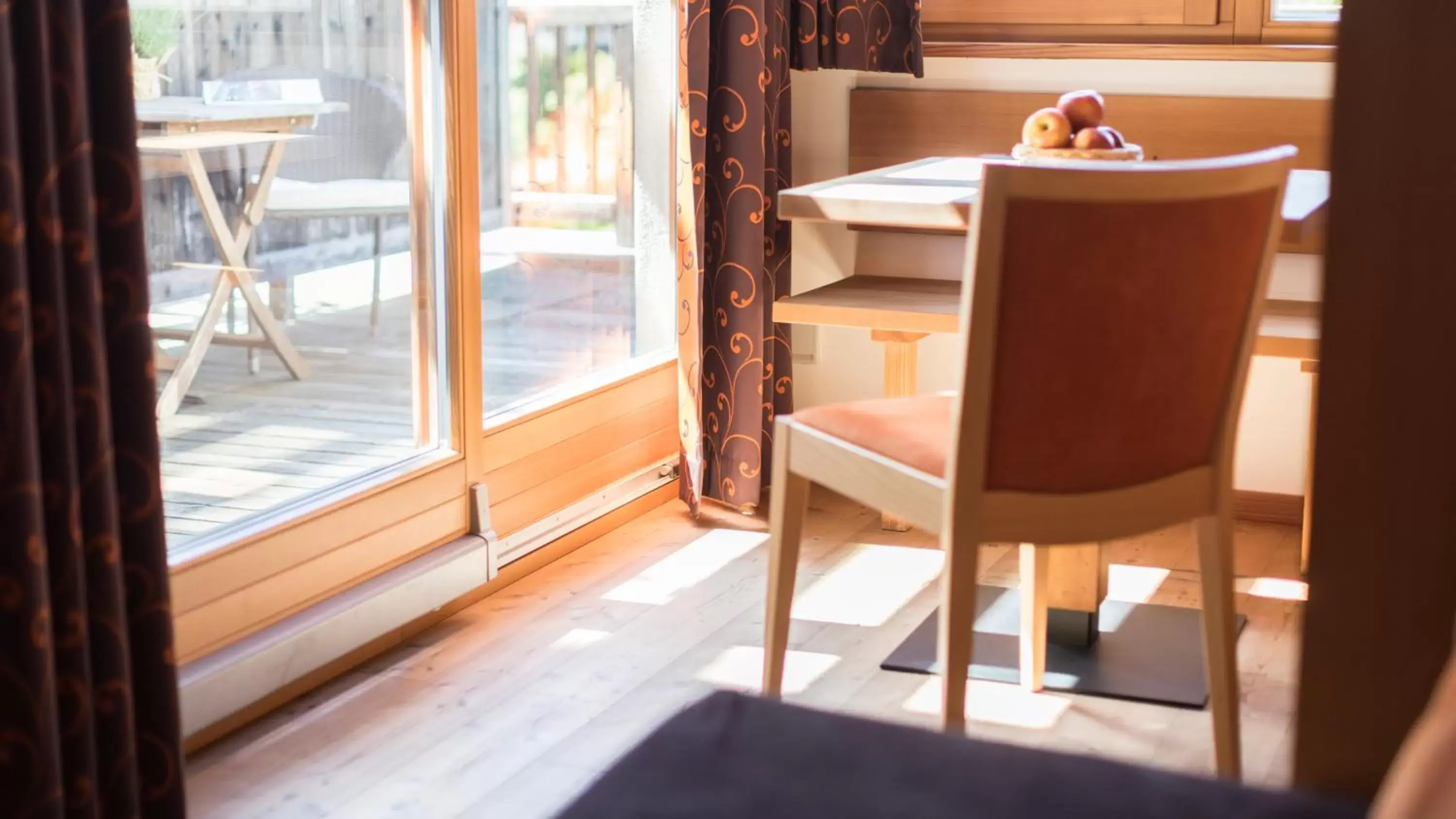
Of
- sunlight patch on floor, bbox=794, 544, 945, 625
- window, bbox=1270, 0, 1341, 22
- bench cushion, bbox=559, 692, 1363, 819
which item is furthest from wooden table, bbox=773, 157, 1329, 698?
bench cushion, bbox=559, 692, 1363, 819

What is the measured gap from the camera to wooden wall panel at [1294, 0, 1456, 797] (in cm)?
111

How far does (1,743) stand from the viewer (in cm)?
170

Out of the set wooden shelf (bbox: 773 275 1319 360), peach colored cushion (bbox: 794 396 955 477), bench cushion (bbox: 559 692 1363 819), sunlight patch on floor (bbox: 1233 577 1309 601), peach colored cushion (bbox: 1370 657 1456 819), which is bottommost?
sunlight patch on floor (bbox: 1233 577 1309 601)

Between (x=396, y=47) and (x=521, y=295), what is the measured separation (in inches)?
25.8

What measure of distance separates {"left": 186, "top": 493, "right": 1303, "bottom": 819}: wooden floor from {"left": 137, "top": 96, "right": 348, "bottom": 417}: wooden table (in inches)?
21.4

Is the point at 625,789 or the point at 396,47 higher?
the point at 396,47

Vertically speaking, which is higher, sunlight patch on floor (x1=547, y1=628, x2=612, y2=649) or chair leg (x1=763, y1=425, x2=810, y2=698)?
chair leg (x1=763, y1=425, x2=810, y2=698)

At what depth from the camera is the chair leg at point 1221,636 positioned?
2104 mm

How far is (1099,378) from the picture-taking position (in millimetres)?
1896

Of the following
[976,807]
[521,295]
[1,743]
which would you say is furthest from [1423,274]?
[521,295]

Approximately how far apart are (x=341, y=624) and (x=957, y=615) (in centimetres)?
105

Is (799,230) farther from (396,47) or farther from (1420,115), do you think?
(1420,115)

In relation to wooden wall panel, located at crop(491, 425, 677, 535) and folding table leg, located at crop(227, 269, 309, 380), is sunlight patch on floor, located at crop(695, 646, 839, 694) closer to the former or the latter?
wooden wall panel, located at crop(491, 425, 677, 535)

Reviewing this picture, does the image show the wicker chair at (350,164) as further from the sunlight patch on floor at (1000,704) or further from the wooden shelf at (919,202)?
the sunlight patch on floor at (1000,704)
